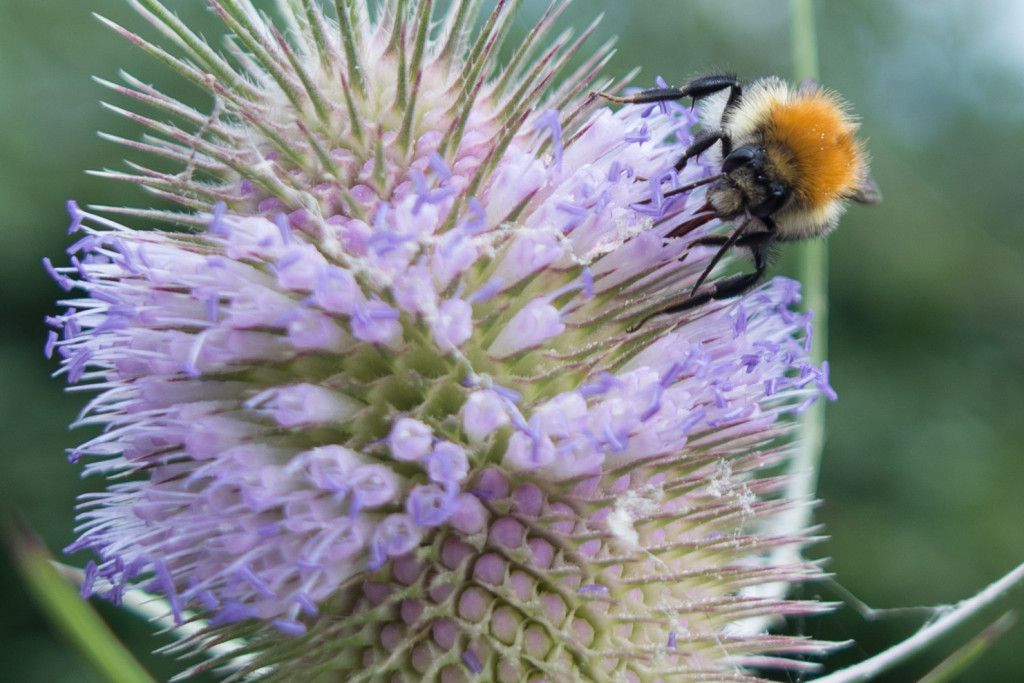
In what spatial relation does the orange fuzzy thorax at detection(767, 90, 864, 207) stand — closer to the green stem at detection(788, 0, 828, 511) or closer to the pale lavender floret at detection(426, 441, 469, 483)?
the green stem at detection(788, 0, 828, 511)

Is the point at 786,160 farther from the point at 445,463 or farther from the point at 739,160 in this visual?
the point at 445,463

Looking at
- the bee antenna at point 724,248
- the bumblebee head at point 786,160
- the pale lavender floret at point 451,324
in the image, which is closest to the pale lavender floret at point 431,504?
the pale lavender floret at point 451,324

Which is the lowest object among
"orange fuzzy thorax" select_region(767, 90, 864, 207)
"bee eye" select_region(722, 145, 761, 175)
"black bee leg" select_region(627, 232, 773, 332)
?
"black bee leg" select_region(627, 232, 773, 332)

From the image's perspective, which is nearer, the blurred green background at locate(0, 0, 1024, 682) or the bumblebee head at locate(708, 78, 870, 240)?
the bumblebee head at locate(708, 78, 870, 240)

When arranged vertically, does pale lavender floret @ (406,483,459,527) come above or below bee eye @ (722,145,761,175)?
below

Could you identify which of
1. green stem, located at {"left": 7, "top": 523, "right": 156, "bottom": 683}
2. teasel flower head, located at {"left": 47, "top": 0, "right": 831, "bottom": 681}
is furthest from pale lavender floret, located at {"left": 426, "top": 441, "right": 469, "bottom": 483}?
green stem, located at {"left": 7, "top": 523, "right": 156, "bottom": 683}

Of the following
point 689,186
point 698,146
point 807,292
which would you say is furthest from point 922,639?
point 698,146

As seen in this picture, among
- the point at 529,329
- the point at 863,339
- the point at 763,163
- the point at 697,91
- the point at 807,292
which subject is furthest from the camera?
the point at 863,339
